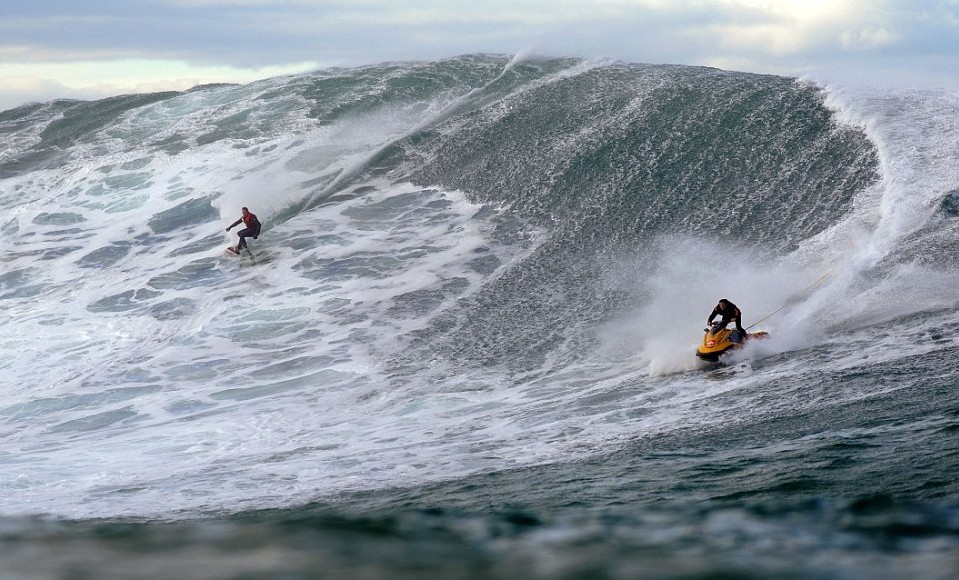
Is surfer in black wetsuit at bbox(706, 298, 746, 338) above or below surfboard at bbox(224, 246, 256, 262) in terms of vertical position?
below

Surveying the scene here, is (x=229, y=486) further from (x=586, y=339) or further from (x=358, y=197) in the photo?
(x=358, y=197)

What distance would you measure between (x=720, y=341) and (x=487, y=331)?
338 cm

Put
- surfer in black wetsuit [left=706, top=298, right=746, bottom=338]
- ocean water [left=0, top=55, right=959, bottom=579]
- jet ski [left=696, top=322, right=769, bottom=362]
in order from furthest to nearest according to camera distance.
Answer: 1. surfer in black wetsuit [left=706, top=298, right=746, bottom=338]
2. jet ski [left=696, top=322, right=769, bottom=362]
3. ocean water [left=0, top=55, right=959, bottom=579]

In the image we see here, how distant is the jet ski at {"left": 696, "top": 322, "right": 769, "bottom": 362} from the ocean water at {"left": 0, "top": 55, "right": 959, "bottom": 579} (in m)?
0.24

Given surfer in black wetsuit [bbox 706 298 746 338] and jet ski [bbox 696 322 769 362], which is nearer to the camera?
jet ski [bbox 696 322 769 362]

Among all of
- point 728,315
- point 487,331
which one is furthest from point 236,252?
point 728,315

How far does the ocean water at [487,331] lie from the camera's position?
13.5ft

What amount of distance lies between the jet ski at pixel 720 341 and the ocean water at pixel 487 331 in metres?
0.24

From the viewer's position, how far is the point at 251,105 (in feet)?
94.4

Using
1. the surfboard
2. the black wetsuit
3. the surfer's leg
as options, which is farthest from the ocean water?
the black wetsuit

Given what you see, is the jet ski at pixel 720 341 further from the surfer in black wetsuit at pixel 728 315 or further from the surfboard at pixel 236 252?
the surfboard at pixel 236 252

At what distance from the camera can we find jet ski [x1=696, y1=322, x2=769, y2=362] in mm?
13346

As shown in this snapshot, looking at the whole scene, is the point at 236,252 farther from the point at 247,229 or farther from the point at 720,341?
the point at 720,341

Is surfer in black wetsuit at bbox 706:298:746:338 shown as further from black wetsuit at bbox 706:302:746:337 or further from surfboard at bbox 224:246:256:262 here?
surfboard at bbox 224:246:256:262
